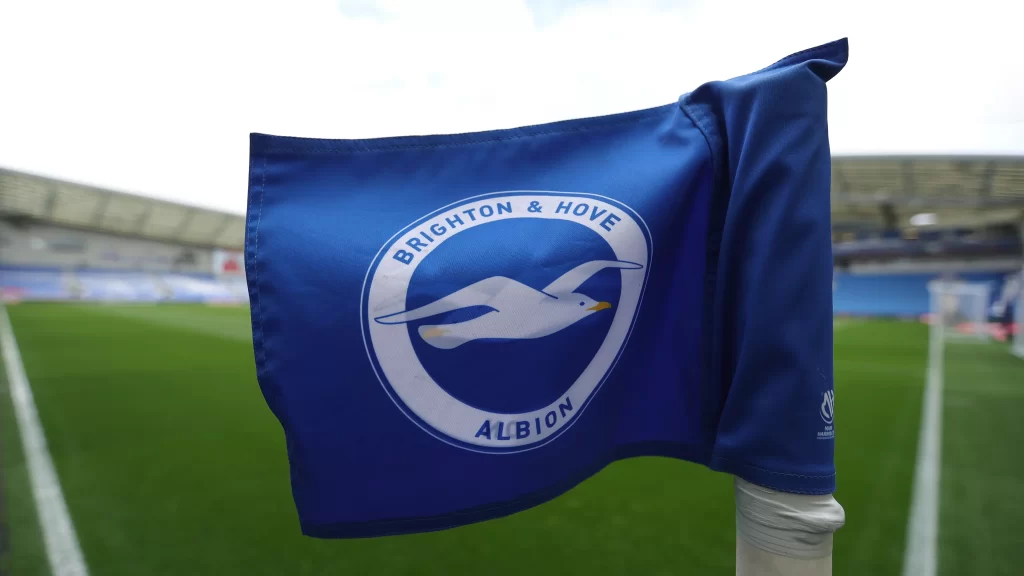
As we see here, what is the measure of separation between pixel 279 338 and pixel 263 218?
0.61 ft

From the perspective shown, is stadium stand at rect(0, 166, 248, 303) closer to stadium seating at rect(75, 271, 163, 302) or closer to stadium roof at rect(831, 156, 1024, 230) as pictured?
stadium seating at rect(75, 271, 163, 302)

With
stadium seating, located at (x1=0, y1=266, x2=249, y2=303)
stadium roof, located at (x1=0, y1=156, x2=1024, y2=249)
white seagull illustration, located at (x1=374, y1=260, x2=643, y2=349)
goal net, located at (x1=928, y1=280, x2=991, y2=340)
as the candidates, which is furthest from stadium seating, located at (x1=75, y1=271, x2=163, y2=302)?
goal net, located at (x1=928, y1=280, x2=991, y2=340)

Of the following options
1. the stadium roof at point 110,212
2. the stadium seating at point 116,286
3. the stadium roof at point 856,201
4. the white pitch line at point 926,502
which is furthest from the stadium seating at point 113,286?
the white pitch line at point 926,502

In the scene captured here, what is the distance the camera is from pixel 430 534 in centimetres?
219

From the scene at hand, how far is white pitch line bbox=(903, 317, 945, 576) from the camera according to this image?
1990mm

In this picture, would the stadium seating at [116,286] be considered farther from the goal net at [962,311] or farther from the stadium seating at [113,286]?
the goal net at [962,311]

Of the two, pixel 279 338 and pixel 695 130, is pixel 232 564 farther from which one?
pixel 695 130

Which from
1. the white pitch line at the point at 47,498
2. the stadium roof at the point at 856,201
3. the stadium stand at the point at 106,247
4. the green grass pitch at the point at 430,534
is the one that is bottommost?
the white pitch line at the point at 47,498

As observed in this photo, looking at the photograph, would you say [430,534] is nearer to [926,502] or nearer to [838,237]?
[926,502]

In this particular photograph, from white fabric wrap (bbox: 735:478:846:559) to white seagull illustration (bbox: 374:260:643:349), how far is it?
40 cm

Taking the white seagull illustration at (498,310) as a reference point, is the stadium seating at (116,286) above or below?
above

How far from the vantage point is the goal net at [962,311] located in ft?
47.1

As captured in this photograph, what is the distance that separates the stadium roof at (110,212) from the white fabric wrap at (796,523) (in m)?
32.4

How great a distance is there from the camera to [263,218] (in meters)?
0.82
